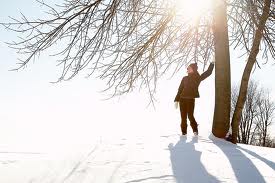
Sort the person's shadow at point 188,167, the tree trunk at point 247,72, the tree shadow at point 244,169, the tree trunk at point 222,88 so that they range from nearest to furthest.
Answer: the person's shadow at point 188,167, the tree shadow at point 244,169, the tree trunk at point 222,88, the tree trunk at point 247,72


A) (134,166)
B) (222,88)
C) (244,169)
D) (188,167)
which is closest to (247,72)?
(222,88)

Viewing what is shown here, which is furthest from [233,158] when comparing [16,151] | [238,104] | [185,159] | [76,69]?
[76,69]

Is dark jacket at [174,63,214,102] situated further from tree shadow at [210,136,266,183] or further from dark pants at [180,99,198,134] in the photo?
tree shadow at [210,136,266,183]

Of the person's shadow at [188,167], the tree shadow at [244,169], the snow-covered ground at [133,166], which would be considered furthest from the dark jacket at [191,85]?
the tree shadow at [244,169]

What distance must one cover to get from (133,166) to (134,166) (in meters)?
0.01

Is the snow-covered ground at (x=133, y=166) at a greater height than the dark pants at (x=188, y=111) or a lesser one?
Result: lesser

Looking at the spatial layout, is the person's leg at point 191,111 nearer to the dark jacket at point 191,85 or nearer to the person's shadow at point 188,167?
the dark jacket at point 191,85

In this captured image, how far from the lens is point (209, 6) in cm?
906

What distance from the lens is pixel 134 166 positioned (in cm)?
405

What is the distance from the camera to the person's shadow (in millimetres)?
3523

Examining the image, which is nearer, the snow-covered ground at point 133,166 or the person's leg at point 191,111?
the snow-covered ground at point 133,166

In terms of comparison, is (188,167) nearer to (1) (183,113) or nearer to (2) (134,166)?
(2) (134,166)

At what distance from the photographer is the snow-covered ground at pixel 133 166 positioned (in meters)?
3.59

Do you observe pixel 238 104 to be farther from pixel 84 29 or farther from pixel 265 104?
pixel 265 104
